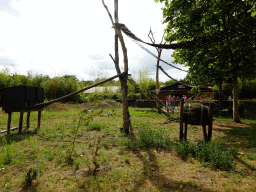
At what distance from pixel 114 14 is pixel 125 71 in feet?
9.28

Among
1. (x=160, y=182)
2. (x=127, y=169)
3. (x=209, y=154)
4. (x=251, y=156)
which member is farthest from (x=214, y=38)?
(x=127, y=169)

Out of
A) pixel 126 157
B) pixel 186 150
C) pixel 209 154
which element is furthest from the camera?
pixel 186 150

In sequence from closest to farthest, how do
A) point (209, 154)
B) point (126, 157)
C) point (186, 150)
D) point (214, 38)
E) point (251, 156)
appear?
point (209, 154) → point (126, 157) → point (251, 156) → point (186, 150) → point (214, 38)

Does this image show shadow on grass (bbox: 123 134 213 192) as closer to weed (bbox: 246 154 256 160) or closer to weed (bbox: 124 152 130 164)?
weed (bbox: 124 152 130 164)

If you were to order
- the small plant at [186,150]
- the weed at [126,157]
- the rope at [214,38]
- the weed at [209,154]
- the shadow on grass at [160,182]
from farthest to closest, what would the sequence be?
1. the rope at [214,38]
2. the small plant at [186,150]
3. the weed at [126,157]
4. the weed at [209,154]
5. the shadow on grass at [160,182]

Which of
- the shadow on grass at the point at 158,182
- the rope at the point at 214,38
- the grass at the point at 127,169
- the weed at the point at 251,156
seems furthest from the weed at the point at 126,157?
the rope at the point at 214,38

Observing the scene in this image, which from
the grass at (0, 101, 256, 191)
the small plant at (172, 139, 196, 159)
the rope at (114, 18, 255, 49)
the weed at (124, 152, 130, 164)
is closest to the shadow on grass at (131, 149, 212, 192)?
the grass at (0, 101, 256, 191)

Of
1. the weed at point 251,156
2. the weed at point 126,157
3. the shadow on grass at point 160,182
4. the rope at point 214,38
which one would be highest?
the rope at point 214,38

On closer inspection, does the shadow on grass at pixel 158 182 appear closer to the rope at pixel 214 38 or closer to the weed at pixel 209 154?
the weed at pixel 209 154

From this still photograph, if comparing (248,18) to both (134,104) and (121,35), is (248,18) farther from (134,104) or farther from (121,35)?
(134,104)

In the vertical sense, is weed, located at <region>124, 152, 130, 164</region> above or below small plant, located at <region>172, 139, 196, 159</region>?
below

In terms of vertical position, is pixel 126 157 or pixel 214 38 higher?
pixel 214 38

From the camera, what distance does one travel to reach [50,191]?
2.97 m

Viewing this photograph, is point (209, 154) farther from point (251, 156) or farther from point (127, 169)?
point (127, 169)
